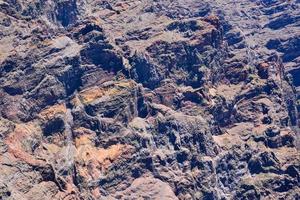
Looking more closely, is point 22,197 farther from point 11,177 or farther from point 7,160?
point 7,160

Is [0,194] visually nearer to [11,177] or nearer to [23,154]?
[11,177]

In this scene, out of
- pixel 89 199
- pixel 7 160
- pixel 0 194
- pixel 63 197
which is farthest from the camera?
pixel 89 199

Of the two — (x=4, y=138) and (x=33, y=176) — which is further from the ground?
(x=33, y=176)

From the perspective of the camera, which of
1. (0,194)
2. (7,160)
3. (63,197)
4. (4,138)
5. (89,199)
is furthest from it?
(89,199)

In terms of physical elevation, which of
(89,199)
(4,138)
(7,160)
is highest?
(7,160)

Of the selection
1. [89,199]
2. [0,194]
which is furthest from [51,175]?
[89,199]

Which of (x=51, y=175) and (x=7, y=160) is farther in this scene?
(x=7, y=160)

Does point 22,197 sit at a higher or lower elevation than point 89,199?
higher

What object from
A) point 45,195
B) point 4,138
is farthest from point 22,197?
point 4,138

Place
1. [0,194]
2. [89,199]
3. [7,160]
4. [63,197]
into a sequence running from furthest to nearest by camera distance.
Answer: [89,199]
[7,160]
[63,197]
[0,194]
